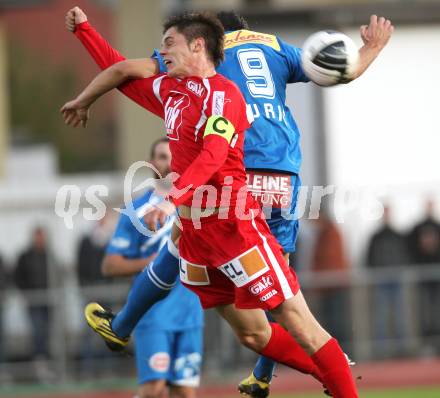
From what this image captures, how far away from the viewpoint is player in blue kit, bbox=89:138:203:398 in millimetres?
8445

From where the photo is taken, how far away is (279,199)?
22.7 feet

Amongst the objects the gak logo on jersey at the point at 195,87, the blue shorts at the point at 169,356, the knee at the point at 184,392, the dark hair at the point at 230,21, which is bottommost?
the knee at the point at 184,392

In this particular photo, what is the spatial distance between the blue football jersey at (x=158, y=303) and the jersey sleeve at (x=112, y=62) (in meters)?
1.65

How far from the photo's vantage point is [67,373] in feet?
46.8

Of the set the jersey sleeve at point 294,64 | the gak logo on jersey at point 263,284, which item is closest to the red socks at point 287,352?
the gak logo on jersey at point 263,284

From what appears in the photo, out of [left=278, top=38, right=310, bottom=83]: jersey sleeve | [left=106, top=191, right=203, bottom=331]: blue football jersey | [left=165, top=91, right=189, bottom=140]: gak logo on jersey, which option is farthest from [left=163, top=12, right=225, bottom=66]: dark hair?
[left=106, top=191, right=203, bottom=331]: blue football jersey

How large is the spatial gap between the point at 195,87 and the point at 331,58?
28.6 inches

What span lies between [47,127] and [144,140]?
27280 millimetres

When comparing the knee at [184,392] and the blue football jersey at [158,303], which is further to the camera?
the knee at [184,392]

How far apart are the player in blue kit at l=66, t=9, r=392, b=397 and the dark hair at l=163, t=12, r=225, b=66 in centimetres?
35

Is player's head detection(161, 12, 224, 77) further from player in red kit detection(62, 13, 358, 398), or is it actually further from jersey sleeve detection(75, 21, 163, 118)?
jersey sleeve detection(75, 21, 163, 118)

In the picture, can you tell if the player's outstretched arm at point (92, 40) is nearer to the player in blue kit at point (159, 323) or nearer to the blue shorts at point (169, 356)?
the player in blue kit at point (159, 323)

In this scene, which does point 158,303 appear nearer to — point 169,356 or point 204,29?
point 169,356

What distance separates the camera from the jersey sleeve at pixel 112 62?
22.4 ft
